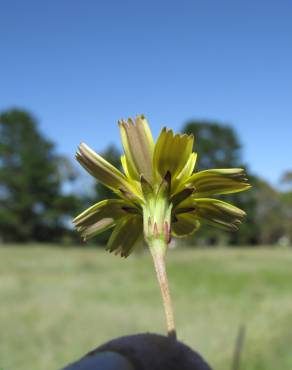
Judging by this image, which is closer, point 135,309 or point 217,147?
point 135,309

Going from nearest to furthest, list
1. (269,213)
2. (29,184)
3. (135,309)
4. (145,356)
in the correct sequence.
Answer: (145,356) < (135,309) < (29,184) < (269,213)

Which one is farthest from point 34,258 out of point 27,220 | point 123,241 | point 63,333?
point 27,220

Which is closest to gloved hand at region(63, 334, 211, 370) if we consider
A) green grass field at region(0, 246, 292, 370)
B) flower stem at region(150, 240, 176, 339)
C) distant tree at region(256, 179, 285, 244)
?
flower stem at region(150, 240, 176, 339)

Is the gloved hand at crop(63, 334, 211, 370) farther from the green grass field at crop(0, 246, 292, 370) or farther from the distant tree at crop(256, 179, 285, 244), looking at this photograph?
the distant tree at crop(256, 179, 285, 244)

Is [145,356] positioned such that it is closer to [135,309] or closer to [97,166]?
[97,166]

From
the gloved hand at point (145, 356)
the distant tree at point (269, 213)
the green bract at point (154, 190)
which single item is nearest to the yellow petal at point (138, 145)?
the green bract at point (154, 190)

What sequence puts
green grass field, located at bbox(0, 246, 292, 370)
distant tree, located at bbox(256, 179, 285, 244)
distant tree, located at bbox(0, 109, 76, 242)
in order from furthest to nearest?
distant tree, located at bbox(256, 179, 285, 244), distant tree, located at bbox(0, 109, 76, 242), green grass field, located at bbox(0, 246, 292, 370)

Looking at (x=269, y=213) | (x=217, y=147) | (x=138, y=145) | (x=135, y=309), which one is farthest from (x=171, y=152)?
(x=269, y=213)
